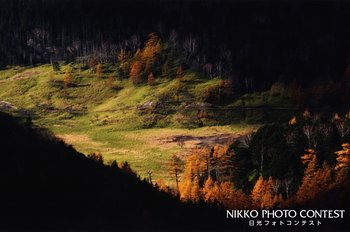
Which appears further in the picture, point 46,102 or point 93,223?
point 46,102

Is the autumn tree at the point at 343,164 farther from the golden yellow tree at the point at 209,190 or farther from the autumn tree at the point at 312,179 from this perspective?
the golden yellow tree at the point at 209,190

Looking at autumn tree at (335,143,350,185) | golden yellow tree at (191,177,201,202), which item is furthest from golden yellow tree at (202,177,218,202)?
autumn tree at (335,143,350,185)

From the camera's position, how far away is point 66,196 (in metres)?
36.1

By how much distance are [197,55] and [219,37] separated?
10.8 meters

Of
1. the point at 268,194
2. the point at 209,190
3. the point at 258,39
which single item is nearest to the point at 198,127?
the point at 258,39

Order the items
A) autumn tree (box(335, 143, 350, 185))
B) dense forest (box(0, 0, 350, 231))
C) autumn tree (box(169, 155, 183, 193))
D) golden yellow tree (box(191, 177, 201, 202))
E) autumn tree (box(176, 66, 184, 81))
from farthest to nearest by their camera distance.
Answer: autumn tree (box(176, 66, 184, 81))
autumn tree (box(169, 155, 183, 193))
golden yellow tree (box(191, 177, 201, 202))
autumn tree (box(335, 143, 350, 185))
dense forest (box(0, 0, 350, 231))

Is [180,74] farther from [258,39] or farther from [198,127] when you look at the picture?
[198,127]

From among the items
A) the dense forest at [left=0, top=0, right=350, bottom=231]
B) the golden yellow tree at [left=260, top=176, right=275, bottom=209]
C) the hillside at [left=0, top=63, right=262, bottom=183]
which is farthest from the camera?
the hillside at [left=0, top=63, right=262, bottom=183]

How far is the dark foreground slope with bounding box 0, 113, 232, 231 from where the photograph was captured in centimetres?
3509

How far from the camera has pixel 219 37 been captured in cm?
19525

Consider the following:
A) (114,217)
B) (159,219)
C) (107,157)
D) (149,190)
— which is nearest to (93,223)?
(114,217)

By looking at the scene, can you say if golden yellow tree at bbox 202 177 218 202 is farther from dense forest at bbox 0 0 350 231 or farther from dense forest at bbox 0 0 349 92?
dense forest at bbox 0 0 349 92

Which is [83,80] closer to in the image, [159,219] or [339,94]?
[339,94]

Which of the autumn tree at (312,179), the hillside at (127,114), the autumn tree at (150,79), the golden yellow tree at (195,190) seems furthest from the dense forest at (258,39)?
the autumn tree at (312,179)
